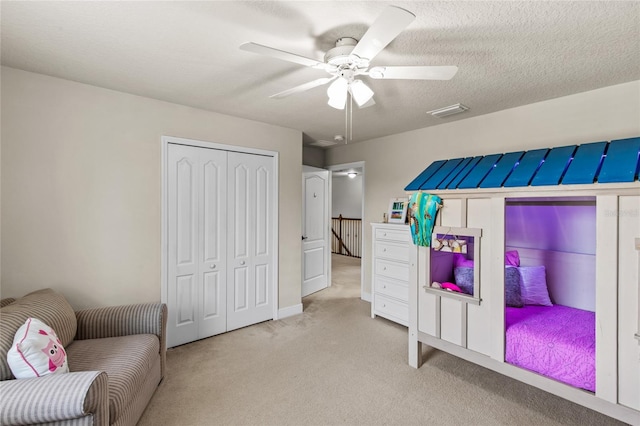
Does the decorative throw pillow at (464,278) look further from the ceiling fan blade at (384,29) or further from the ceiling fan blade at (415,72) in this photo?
the ceiling fan blade at (384,29)

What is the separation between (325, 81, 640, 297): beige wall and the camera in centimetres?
244

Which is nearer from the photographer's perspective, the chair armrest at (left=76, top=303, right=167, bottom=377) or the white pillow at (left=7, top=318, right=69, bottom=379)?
the white pillow at (left=7, top=318, right=69, bottom=379)

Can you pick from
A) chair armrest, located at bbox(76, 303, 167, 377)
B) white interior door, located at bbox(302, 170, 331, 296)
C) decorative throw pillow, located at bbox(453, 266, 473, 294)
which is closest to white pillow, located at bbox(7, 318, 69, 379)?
chair armrest, located at bbox(76, 303, 167, 377)

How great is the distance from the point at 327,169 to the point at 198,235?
108 inches

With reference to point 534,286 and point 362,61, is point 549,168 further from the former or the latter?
point 362,61

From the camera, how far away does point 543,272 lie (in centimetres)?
271

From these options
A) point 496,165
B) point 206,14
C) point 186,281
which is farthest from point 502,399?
point 206,14

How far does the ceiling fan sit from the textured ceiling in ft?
0.61

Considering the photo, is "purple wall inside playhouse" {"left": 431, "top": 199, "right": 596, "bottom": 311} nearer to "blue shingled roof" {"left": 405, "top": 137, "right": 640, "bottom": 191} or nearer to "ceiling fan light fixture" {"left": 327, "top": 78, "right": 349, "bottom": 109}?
"blue shingled roof" {"left": 405, "top": 137, "right": 640, "bottom": 191}

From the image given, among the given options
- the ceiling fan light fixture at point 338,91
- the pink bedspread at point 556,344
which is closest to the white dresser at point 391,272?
the pink bedspread at point 556,344

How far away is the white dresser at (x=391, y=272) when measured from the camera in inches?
140

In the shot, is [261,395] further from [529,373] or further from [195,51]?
[195,51]

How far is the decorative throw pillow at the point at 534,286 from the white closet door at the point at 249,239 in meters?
2.75

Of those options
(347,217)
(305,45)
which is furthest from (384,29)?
(347,217)
